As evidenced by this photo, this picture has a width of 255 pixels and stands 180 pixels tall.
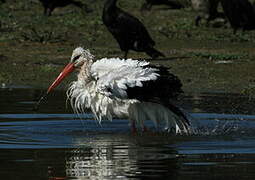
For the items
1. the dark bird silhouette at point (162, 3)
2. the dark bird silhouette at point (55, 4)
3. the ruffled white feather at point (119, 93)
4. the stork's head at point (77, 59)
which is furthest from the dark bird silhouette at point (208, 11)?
the ruffled white feather at point (119, 93)

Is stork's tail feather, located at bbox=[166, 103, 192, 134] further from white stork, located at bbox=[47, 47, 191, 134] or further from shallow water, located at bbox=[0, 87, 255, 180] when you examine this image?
shallow water, located at bbox=[0, 87, 255, 180]

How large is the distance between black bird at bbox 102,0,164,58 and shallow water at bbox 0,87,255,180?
148 inches

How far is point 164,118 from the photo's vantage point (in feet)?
34.2

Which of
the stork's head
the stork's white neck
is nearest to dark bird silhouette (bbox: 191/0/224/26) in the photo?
the stork's head

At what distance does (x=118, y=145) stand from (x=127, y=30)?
25.3 ft

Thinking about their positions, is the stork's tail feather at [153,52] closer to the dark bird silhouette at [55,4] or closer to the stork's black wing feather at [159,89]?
the stork's black wing feather at [159,89]

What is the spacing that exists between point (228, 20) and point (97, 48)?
13.5ft

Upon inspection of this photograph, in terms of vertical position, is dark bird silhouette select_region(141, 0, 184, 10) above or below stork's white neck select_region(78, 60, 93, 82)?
above

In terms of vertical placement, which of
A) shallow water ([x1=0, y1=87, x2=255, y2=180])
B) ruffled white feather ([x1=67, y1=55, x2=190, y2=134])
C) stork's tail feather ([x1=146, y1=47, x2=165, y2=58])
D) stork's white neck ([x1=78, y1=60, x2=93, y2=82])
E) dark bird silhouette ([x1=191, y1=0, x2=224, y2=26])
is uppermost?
dark bird silhouette ([x1=191, y1=0, x2=224, y2=26])

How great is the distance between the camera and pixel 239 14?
67.1 feet

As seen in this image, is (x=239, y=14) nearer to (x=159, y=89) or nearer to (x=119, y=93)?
(x=159, y=89)

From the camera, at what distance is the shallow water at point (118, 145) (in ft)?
24.5

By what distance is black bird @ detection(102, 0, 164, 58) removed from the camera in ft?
54.6

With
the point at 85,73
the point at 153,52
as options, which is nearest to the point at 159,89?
the point at 85,73
